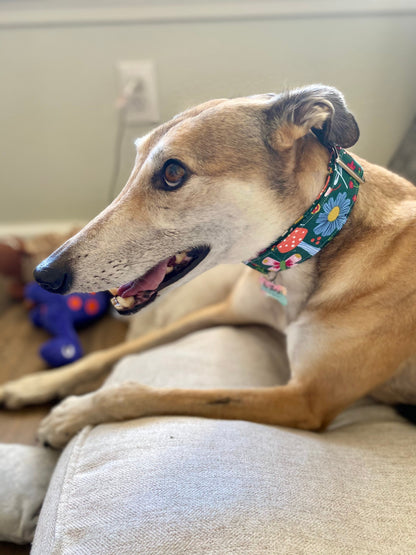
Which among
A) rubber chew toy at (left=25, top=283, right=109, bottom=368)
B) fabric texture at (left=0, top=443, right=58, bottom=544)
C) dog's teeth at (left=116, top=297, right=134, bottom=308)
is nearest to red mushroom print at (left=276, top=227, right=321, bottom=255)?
dog's teeth at (left=116, top=297, right=134, bottom=308)

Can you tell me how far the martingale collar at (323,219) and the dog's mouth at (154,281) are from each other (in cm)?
14

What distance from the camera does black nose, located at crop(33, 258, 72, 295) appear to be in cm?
83

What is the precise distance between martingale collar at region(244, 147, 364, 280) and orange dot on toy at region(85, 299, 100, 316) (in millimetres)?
1069

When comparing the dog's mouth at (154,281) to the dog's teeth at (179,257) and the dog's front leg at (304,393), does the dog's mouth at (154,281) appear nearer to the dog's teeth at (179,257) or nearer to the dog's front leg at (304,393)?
the dog's teeth at (179,257)

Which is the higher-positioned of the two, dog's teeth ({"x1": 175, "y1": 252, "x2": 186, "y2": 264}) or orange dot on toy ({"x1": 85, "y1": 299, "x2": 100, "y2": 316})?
dog's teeth ({"x1": 175, "y1": 252, "x2": 186, "y2": 264})

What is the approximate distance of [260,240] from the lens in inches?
36.1

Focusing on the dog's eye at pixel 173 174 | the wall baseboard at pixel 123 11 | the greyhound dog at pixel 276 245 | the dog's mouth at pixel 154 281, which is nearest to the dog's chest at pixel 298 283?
the greyhound dog at pixel 276 245

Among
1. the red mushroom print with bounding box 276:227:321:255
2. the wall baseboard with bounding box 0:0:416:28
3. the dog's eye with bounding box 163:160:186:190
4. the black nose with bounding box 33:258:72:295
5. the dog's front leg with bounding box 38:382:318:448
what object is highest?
the wall baseboard with bounding box 0:0:416:28

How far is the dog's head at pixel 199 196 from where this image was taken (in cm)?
85

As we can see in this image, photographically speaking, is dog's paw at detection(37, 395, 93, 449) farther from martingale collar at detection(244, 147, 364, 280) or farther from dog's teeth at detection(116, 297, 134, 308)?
martingale collar at detection(244, 147, 364, 280)

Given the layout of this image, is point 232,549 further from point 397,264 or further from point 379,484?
point 397,264

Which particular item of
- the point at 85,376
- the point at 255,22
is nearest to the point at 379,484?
the point at 85,376

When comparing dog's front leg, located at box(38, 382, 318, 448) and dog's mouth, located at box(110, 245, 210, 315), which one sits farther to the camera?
dog's front leg, located at box(38, 382, 318, 448)

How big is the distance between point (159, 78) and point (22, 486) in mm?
1307
